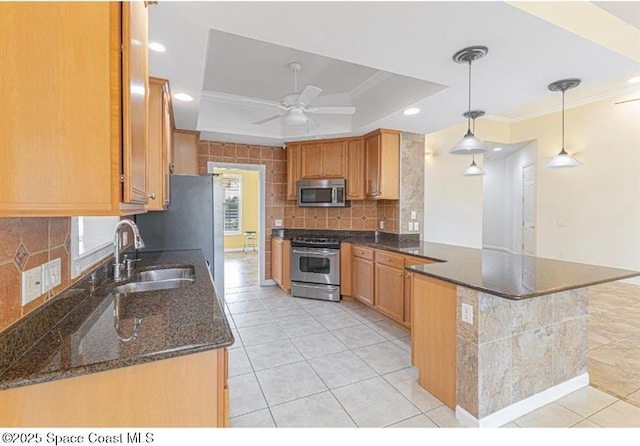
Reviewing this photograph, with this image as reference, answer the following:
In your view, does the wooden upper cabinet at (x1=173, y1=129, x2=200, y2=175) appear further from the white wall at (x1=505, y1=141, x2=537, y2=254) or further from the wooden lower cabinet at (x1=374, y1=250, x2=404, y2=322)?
the white wall at (x1=505, y1=141, x2=537, y2=254)

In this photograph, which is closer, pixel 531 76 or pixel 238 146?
pixel 531 76

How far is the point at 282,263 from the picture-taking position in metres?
4.89

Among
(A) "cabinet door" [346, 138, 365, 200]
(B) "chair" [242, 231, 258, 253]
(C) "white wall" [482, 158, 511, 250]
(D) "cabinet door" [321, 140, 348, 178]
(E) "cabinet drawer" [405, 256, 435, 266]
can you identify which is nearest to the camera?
(E) "cabinet drawer" [405, 256, 435, 266]

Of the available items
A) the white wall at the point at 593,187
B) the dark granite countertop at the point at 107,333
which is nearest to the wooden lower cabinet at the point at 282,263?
the dark granite countertop at the point at 107,333

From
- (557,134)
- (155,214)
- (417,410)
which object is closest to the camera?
(417,410)

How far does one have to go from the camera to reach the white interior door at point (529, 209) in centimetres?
654

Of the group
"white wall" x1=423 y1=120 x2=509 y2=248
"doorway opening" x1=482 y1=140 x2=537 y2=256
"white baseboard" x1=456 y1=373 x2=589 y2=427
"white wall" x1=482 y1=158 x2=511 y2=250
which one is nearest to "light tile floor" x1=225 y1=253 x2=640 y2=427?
"white baseboard" x1=456 y1=373 x2=589 y2=427

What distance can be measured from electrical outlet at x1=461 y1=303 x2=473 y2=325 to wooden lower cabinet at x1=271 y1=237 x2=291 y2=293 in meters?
3.15

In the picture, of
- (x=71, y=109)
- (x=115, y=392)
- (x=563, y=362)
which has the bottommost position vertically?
(x=563, y=362)

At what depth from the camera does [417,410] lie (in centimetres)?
205

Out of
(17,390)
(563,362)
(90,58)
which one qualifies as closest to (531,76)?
(563,362)

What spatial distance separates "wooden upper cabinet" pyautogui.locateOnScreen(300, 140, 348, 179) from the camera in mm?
4688

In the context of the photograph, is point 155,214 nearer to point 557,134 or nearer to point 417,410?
point 417,410

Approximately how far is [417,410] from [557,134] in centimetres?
604
